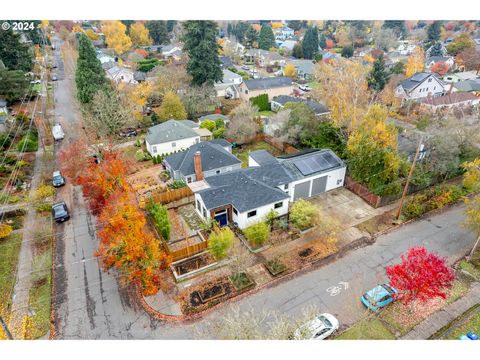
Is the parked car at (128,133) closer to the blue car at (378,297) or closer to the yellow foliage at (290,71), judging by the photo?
the blue car at (378,297)

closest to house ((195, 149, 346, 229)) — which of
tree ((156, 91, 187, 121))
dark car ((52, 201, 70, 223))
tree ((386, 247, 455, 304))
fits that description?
tree ((386, 247, 455, 304))

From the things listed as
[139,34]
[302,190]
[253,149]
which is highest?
[139,34]

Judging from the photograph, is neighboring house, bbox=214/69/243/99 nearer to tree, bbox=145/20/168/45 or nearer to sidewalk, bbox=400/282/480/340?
sidewalk, bbox=400/282/480/340

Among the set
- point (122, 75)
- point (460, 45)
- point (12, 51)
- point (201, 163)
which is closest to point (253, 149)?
point (201, 163)

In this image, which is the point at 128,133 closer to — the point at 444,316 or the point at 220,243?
the point at 220,243

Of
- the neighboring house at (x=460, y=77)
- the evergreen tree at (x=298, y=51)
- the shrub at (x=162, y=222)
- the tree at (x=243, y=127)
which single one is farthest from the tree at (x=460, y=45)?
the shrub at (x=162, y=222)

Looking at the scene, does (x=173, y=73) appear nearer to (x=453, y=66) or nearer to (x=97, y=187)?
(x=97, y=187)
